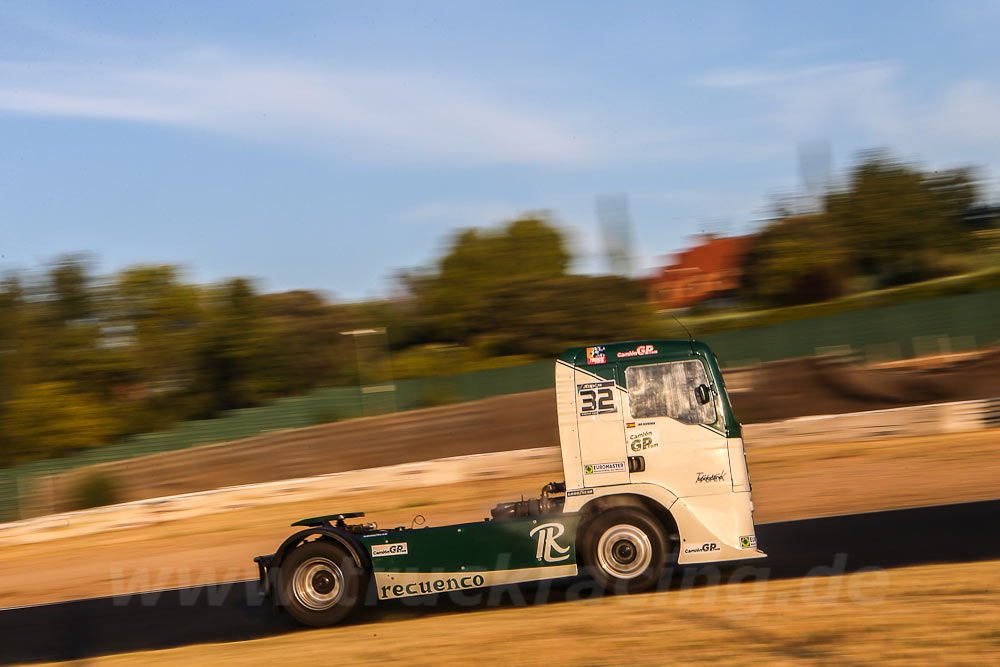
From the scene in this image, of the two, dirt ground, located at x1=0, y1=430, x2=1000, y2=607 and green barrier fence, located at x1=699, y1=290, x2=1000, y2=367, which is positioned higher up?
green barrier fence, located at x1=699, y1=290, x2=1000, y2=367

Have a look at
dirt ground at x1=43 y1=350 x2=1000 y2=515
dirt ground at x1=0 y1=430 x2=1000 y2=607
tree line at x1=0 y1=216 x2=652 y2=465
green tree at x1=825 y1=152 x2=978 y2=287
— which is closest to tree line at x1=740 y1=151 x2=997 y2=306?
green tree at x1=825 y1=152 x2=978 y2=287

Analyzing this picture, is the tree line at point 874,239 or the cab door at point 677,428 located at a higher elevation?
the tree line at point 874,239

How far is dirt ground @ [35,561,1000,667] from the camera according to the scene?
6.37 metres

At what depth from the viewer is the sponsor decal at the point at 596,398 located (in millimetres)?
9008

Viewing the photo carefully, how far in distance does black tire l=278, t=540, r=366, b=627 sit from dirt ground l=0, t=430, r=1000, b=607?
15.4 ft

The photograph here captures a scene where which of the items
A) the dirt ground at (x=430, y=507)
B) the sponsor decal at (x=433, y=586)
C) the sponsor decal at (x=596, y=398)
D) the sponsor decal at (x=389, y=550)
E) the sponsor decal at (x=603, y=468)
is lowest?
the dirt ground at (x=430, y=507)

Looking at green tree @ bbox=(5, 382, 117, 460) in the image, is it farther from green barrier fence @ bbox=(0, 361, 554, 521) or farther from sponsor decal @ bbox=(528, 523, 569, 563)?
sponsor decal @ bbox=(528, 523, 569, 563)

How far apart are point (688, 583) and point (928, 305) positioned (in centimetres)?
2884

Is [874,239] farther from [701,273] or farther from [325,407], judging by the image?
[325,407]

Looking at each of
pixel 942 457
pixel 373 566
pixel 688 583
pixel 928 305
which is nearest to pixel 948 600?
pixel 688 583

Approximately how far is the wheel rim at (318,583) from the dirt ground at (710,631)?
299 millimetres

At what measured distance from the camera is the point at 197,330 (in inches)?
1817

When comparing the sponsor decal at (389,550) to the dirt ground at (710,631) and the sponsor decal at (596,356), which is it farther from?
the sponsor decal at (596,356)

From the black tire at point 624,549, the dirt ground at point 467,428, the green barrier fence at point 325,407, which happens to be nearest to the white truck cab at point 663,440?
the black tire at point 624,549
